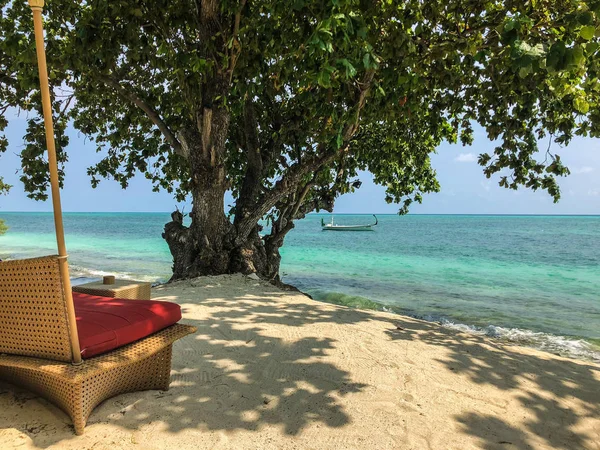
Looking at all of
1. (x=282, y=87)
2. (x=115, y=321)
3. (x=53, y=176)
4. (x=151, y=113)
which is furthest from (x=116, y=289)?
(x=282, y=87)

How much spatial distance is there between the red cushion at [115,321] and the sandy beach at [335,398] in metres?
0.56

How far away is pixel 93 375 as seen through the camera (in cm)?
233

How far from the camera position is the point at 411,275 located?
1855 centimetres

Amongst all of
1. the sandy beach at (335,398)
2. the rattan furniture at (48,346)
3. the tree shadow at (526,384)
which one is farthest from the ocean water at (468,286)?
the rattan furniture at (48,346)

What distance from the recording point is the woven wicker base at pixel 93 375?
2344 millimetres

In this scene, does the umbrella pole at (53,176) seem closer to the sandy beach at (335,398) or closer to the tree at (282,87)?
the sandy beach at (335,398)

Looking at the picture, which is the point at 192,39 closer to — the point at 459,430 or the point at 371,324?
the point at 371,324

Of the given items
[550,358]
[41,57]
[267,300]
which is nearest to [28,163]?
[267,300]

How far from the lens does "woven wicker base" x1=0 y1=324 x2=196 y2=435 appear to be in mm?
2344

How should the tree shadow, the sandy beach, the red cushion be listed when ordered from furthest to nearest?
1. the tree shadow
2. the sandy beach
3. the red cushion

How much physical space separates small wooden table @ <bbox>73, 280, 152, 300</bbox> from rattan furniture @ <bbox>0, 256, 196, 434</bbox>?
1.25 m

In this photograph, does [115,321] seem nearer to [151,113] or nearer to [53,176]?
[53,176]

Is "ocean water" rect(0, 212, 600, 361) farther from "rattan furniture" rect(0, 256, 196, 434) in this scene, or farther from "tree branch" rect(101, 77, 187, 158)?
"rattan furniture" rect(0, 256, 196, 434)

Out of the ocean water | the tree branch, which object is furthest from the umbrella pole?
the ocean water
